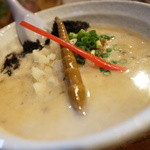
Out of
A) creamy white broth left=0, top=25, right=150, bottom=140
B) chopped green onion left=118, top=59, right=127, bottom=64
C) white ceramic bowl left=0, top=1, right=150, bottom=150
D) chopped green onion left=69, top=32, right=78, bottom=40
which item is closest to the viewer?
white ceramic bowl left=0, top=1, right=150, bottom=150

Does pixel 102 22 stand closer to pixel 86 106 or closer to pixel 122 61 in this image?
pixel 122 61

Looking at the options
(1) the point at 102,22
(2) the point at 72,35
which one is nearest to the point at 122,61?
(2) the point at 72,35

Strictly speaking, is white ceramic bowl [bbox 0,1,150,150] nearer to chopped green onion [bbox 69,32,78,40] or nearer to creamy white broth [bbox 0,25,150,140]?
creamy white broth [bbox 0,25,150,140]

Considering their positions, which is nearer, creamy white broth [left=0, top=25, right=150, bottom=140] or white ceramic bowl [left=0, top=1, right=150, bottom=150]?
white ceramic bowl [left=0, top=1, right=150, bottom=150]

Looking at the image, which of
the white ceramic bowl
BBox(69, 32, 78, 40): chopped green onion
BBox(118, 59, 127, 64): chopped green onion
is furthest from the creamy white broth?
BBox(69, 32, 78, 40): chopped green onion

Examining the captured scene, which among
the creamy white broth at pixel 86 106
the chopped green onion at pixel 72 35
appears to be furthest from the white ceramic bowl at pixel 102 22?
the chopped green onion at pixel 72 35

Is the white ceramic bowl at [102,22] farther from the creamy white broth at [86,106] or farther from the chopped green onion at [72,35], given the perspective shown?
the chopped green onion at [72,35]

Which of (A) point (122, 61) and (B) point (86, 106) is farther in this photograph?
(A) point (122, 61)
